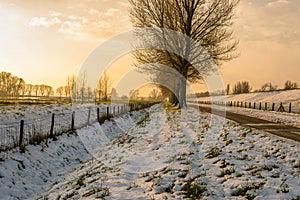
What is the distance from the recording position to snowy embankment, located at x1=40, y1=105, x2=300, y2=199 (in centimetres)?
514

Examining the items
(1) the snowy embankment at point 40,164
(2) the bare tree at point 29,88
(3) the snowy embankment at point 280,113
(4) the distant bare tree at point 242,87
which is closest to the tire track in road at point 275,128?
(3) the snowy embankment at point 280,113

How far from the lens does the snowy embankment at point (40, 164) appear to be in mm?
7582

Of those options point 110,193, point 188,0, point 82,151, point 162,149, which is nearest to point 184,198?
point 110,193

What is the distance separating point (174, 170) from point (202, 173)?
2.89 ft

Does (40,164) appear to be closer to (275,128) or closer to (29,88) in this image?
(275,128)

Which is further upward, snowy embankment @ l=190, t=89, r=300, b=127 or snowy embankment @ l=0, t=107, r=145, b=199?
snowy embankment @ l=190, t=89, r=300, b=127

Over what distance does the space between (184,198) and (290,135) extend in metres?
6.76

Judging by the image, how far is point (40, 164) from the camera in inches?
381

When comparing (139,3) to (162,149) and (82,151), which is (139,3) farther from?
(162,149)

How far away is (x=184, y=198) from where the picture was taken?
5059 millimetres

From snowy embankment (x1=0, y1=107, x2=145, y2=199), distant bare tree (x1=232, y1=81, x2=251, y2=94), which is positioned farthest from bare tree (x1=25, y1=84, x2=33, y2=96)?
snowy embankment (x1=0, y1=107, x2=145, y2=199)

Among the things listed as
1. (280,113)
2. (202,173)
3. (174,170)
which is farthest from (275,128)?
(280,113)

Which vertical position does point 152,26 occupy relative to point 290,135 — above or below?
above

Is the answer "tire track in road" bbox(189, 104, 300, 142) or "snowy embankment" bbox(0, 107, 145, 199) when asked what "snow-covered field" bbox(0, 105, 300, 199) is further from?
"tire track in road" bbox(189, 104, 300, 142)
